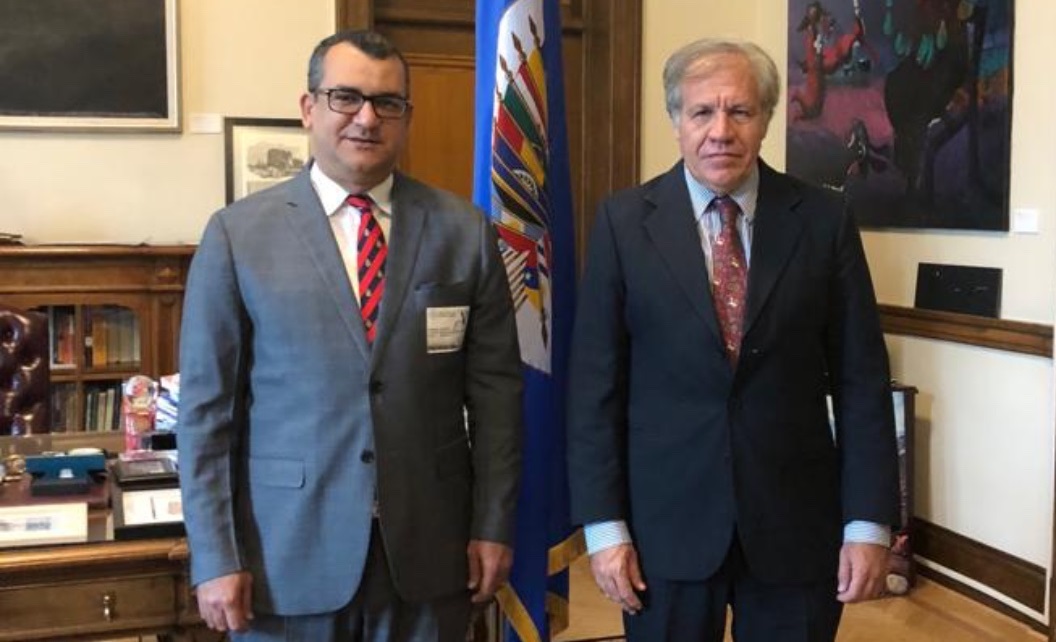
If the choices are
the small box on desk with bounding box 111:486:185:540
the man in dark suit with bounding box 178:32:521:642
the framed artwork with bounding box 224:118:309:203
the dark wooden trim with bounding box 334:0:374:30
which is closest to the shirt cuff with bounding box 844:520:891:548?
the man in dark suit with bounding box 178:32:521:642

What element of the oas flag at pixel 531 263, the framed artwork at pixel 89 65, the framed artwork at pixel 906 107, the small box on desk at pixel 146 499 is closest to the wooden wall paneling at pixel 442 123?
the framed artwork at pixel 89 65

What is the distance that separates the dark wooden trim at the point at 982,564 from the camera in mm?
3537

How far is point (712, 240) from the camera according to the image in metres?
1.72

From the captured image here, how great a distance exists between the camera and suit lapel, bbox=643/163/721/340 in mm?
1662

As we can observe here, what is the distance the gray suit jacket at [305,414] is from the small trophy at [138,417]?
86 centimetres

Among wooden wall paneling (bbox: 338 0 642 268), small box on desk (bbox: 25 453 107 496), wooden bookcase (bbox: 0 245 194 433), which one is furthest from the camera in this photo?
wooden wall paneling (bbox: 338 0 642 268)

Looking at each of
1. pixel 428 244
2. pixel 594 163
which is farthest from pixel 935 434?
pixel 428 244

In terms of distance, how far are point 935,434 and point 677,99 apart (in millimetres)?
2632

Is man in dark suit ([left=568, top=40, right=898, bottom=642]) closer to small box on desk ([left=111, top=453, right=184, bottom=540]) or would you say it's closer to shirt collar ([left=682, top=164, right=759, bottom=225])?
shirt collar ([left=682, top=164, right=759, bottom=225])

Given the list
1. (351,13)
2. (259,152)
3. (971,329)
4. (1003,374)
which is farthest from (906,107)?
(259,152)

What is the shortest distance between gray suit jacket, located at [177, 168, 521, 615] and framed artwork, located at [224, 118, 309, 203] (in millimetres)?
3013

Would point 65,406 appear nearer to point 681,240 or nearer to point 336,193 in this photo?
point 336,193

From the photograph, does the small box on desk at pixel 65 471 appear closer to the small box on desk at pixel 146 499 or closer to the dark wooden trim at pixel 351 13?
the small box on desk at pixel 146 499

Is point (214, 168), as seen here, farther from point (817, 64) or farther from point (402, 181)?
point (402, 181)
